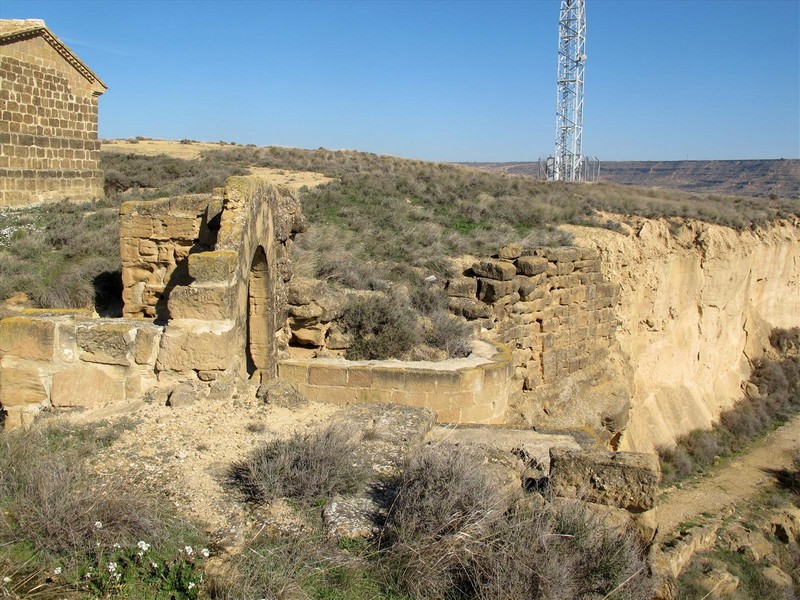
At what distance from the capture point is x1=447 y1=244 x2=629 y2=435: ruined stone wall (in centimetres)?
1005

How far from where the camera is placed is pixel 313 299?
310 inches

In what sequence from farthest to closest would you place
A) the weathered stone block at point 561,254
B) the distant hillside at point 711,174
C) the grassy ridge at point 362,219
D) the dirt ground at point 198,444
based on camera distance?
the distant hillside at point 711,174 < the weathered stone block at point 561,254 < the grassy ridge at point 362,219 < the dirt ground at point 198,444

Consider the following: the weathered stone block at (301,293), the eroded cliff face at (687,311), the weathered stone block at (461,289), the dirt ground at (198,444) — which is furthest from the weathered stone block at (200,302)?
the eroded cliff face at (687,311)

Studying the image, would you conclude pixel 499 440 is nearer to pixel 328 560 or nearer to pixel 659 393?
pixel 328 560

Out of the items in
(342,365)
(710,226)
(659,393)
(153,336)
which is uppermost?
(710,226)

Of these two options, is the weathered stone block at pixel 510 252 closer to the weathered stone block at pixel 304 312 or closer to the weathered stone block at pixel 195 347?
the weathered stone block at pixel 304 312

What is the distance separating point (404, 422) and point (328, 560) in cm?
242

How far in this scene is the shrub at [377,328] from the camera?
305 inches

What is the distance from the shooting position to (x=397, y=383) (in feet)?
21.9

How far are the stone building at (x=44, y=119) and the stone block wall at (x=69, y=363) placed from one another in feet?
37.5

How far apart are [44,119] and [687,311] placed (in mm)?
15524

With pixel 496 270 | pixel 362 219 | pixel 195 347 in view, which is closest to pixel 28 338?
pixel 195 347

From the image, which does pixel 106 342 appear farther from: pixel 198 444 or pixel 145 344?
pixel 198 444

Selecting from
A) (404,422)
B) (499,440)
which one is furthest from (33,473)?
(499,440)
